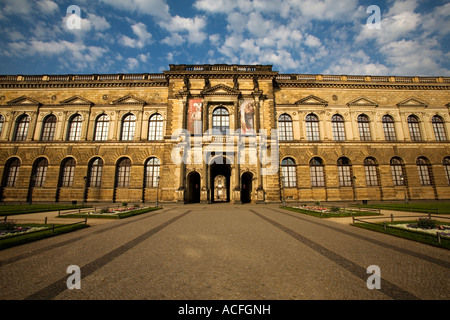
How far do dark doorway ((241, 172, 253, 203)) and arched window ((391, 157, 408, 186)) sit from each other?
1786 cm

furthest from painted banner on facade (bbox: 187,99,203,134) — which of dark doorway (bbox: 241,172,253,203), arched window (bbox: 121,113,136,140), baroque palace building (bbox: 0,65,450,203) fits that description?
dark doorway (bbox: 241,172,253,203)

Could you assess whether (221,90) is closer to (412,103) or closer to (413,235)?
(413,235)

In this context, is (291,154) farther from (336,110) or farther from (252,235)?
(252,235)

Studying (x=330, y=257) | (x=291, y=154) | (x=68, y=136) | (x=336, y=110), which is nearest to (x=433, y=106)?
(x=336, y=110)

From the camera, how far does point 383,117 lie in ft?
82.3

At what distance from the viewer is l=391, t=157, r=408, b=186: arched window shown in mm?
23078

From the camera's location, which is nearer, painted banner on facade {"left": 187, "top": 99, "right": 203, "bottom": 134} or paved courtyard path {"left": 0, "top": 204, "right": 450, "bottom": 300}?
paved courtyard path {"left": 0, "top": 204, "right": 450, "bottom": 300}

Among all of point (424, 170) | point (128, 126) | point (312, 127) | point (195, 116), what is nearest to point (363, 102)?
point (312, 127)

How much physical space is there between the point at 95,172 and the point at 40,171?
6.78 meters

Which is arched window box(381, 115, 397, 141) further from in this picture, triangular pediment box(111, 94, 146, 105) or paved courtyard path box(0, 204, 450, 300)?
triangular pediment box(111, 94, 146, 105)

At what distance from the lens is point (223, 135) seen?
22734mm

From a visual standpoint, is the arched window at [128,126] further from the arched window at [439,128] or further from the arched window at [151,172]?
the arched window at [439,128]
